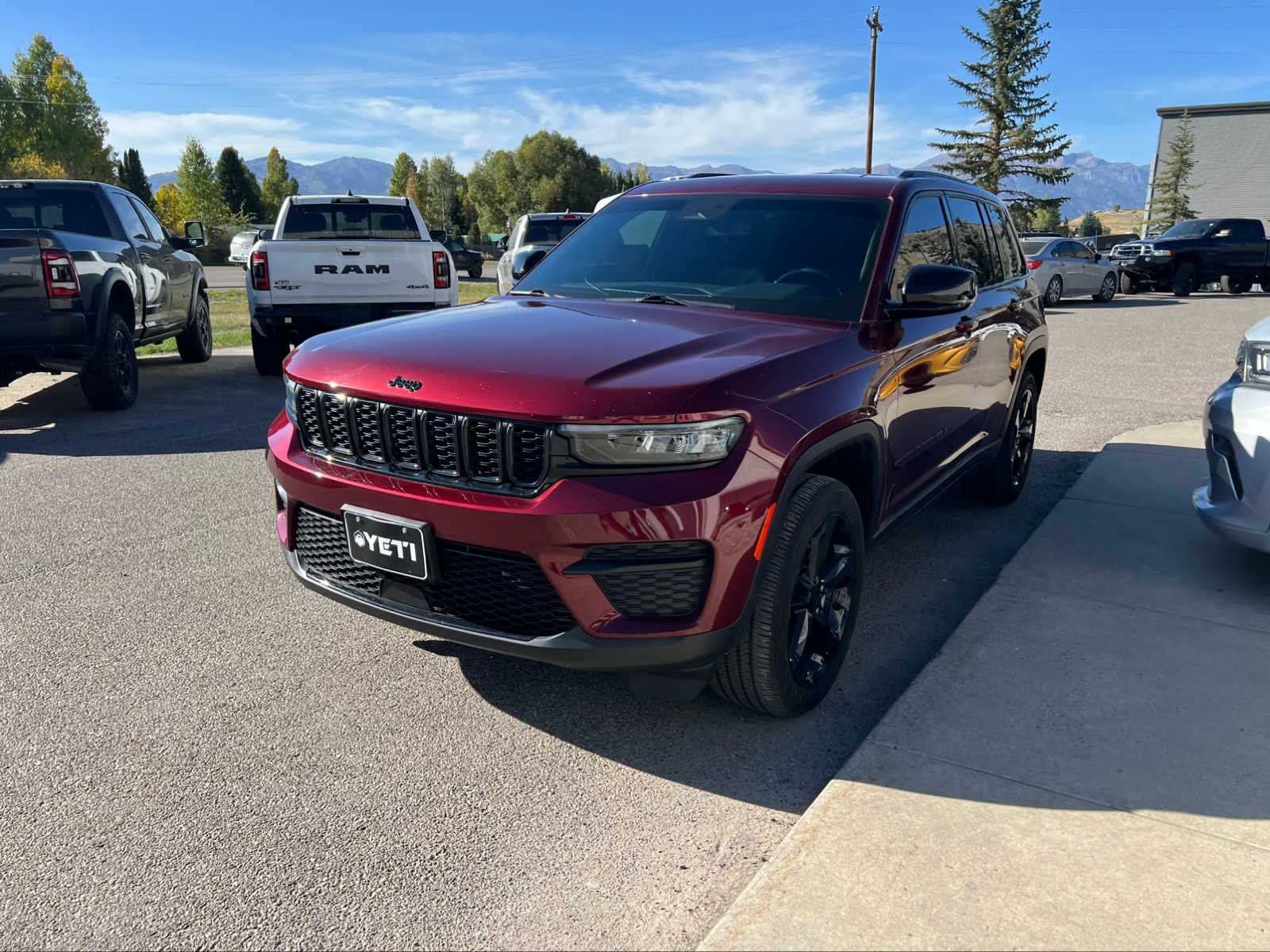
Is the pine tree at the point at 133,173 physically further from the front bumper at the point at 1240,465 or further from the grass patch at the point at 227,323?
the front bumper at the point at 1240,465

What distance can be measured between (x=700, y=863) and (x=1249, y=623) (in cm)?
268

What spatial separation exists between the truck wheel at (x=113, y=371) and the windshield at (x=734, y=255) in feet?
16.8

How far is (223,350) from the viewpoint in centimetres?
1331

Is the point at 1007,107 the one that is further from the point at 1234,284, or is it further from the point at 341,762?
the point at 341,762

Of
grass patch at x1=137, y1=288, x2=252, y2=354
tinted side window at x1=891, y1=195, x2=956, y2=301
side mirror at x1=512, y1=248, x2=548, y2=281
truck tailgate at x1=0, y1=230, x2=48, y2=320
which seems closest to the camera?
tinted side window at x1=891, y1=195, x2=956, y2=301

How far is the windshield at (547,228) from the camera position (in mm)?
16219

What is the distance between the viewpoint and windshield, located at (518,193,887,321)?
3697mm

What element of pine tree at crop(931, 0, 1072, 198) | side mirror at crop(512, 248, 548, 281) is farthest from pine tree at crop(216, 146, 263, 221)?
side mirror at crop(512, 248, 548, 281)

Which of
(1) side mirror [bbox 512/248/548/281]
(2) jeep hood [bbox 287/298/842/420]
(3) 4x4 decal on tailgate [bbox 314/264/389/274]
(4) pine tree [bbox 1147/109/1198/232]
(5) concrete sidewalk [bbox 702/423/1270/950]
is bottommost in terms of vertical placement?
(5) concrete sidewalk [bbox 702/423/1270/950]

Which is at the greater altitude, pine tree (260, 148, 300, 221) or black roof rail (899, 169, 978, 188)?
pine tree (260, 148, 300, 221)

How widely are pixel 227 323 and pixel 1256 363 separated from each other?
16706mm

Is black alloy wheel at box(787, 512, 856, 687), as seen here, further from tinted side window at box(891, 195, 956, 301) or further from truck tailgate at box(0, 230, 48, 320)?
truck tailgate at box(0, 230, 48, 320)

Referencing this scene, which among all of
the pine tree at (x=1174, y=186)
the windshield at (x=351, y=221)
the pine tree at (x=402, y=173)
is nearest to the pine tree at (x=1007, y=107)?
the pine tree at (x=1174, y=186)

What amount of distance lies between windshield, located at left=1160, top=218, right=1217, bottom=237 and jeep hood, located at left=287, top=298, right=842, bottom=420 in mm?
25857
